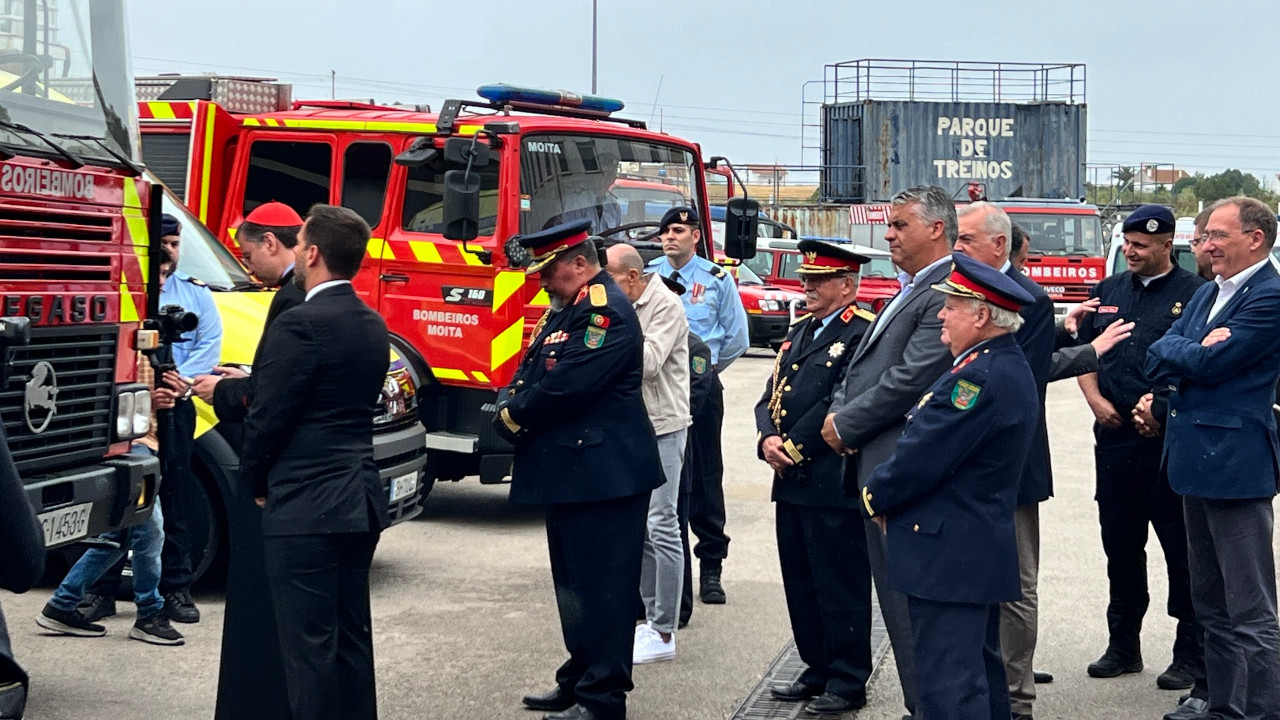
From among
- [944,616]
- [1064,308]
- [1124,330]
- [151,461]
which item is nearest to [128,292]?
[151,461]

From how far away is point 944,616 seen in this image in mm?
4523

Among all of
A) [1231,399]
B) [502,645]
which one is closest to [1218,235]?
[1231,399]

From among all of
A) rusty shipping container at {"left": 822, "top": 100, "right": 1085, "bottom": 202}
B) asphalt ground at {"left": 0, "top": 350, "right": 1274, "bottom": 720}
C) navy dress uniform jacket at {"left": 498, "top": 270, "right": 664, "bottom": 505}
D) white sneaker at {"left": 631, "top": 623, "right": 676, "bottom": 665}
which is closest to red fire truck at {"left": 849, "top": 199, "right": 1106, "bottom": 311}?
rusty shipping container at {"left": 822, "top": 100, "right": 1085, "bottom": 202}

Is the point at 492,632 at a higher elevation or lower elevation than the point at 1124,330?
lower

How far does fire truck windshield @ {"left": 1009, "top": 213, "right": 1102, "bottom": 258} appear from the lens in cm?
2519

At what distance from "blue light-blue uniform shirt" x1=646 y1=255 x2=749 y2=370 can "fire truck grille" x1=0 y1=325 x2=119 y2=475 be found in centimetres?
329

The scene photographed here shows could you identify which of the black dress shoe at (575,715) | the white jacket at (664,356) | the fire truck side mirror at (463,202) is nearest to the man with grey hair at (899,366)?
the black dress shoe at (575,715)

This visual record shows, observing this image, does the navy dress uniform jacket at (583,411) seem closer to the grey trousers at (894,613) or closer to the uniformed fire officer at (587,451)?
the uniformed fire officer at (587,451)

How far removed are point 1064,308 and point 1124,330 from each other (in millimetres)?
19256

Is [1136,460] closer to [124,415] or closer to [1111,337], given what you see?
[1111,337]

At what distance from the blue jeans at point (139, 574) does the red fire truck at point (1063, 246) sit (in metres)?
19.5

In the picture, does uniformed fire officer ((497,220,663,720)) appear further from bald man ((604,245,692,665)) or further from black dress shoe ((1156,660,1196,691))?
black dress shoe ((1156,660,1196,691))

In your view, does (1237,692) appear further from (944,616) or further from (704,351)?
(704,351)

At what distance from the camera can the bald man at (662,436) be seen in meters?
6.73
